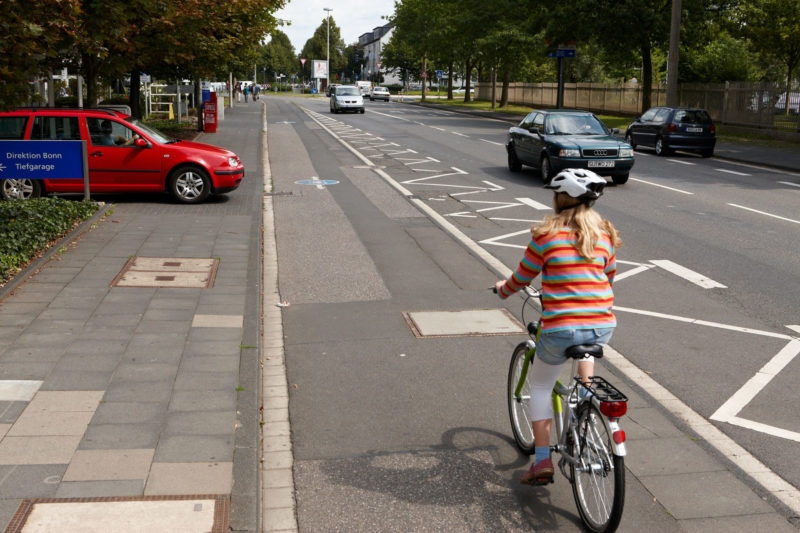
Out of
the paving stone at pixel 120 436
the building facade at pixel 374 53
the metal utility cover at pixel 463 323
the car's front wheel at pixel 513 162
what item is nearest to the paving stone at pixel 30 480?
the paving stone at pixel 120 436

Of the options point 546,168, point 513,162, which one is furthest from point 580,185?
point 513,162

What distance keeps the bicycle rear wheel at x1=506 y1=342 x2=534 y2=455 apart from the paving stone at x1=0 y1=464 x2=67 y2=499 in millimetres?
2598

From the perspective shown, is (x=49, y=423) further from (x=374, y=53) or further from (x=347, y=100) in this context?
(x=374, y=53)

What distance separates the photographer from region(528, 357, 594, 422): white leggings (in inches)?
173

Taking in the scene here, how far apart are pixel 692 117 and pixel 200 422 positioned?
2508 centimetres

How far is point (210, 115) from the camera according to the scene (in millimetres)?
32562

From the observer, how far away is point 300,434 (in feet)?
17.9

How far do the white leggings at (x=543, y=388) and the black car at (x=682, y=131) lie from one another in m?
24.3

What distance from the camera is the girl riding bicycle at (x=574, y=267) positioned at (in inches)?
162

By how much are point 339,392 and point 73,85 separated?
35.1 m

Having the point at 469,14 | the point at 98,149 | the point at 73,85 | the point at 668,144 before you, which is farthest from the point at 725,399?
the point at 469,14

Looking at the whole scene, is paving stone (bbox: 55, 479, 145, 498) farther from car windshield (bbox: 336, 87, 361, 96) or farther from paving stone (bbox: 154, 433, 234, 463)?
car windshield (bbox: 336, 87, 361, 96)

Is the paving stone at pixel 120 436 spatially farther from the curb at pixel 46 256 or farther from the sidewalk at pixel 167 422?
the curb at pixel 46 256

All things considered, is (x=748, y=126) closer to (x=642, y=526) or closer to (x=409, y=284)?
(x=409, y=284)
